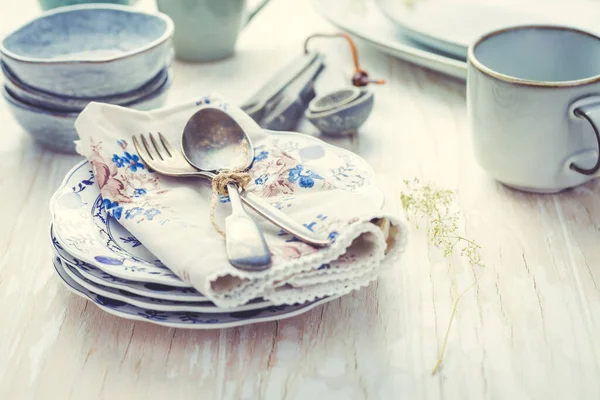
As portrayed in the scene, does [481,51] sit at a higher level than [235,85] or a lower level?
higher

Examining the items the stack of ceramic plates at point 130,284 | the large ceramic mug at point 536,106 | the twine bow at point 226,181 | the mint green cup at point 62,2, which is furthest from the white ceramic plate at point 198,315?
the mint green cup at point 62,2

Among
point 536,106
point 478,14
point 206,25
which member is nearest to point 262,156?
point 536,106

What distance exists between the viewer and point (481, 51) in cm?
69

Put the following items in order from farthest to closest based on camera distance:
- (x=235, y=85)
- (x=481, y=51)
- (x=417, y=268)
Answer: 1. (x=235, y=85)
2. (x=481, y=51)
3. (x=417, y=268)

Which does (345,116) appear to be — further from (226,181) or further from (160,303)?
(160,303)

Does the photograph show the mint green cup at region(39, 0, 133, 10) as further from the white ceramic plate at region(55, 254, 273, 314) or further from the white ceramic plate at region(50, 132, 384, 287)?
the white ceramic plate at region(55, 254, 273, 314)

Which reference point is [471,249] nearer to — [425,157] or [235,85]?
[425,157]

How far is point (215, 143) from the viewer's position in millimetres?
Result: 635

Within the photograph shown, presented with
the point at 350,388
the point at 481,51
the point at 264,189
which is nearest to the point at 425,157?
the point at 481,51

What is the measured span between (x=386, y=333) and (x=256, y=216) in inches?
5.3

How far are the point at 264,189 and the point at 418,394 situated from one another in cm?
21

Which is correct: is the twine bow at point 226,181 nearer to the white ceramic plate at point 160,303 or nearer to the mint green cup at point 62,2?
the white ceramic plate at point 160,303

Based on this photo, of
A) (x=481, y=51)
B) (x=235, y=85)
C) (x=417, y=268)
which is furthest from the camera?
(x=235, y=85)

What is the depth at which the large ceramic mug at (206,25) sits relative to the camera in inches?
36.4
